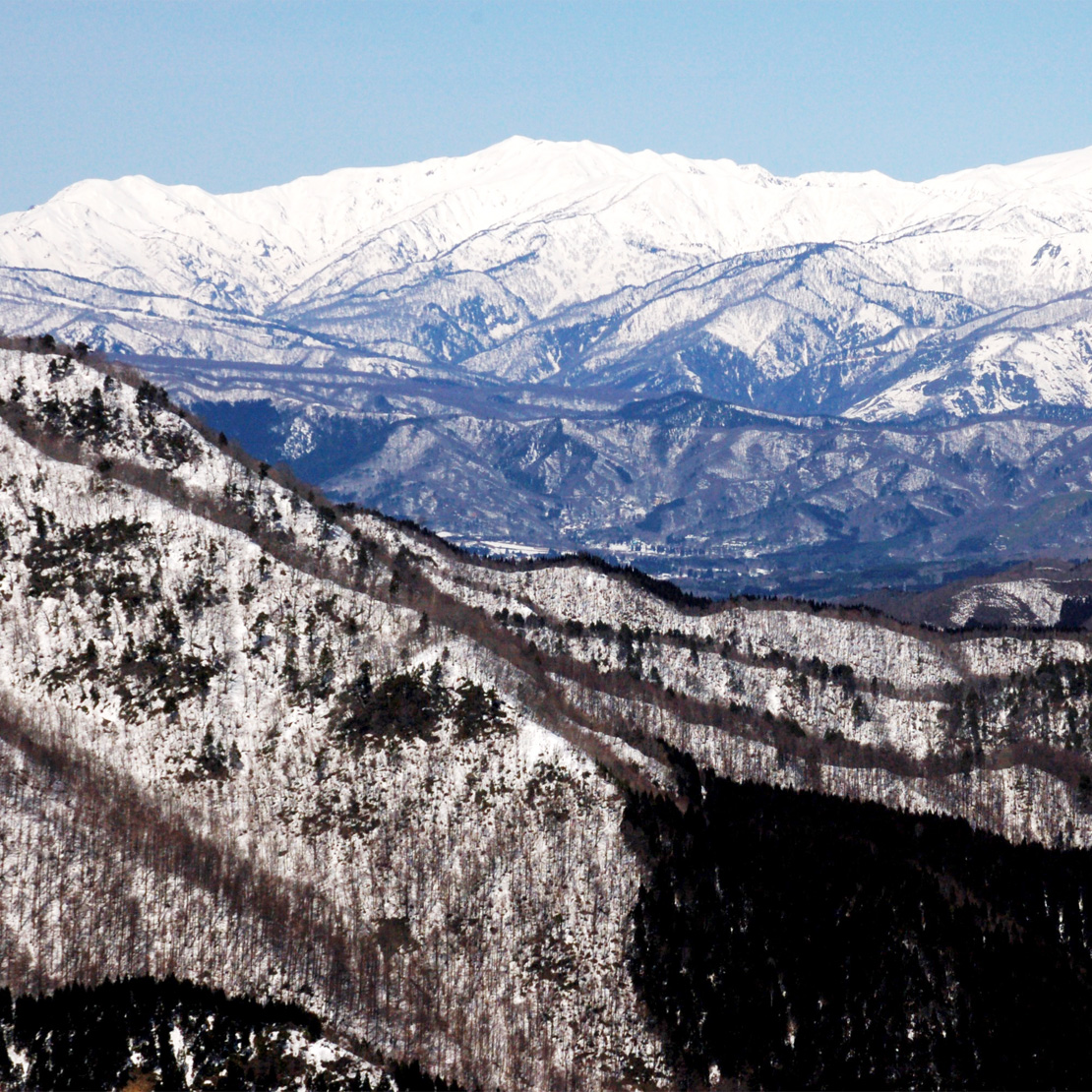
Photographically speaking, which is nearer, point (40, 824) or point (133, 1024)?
point (133, 1024)

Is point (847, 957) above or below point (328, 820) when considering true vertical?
below

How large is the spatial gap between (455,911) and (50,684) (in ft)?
174

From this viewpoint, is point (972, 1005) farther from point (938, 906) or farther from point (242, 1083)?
point (242, 1083)

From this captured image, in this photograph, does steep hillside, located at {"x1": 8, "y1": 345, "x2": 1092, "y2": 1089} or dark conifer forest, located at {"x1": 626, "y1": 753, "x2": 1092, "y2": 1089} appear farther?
steep hillside, located at {"x1": 8, "y1": 345, "x2": 1092, "y2": 1089}

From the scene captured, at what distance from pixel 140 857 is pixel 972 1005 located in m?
80.4

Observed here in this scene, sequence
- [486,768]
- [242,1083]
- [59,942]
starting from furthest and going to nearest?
[486,768] < [59,942] < [242,1083]

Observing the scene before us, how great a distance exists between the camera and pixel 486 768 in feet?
586

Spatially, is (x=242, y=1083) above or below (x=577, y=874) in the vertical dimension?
below

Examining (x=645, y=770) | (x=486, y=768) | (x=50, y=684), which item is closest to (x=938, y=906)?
(x=645, y=770)

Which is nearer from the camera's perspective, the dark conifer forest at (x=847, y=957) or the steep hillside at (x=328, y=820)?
the dark conifer forest at (x=847, y=957)

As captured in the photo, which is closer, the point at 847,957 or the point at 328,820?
the point at 847,957

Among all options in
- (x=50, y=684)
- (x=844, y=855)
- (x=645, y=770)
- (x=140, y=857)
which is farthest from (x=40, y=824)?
(x=844, y=855)

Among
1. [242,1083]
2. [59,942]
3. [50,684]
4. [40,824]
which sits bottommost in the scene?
[242,1083]

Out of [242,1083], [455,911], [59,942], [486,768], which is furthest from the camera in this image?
[486,768]
